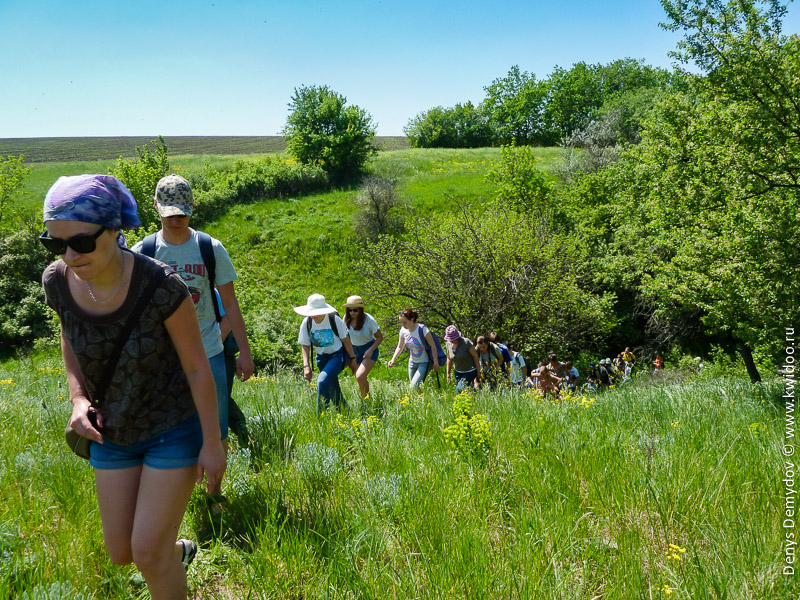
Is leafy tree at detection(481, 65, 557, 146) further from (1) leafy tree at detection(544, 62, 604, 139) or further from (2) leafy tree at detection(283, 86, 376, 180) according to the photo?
(2) leafy tree at detection(283, 86, 376, 180)

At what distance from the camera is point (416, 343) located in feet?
25.0

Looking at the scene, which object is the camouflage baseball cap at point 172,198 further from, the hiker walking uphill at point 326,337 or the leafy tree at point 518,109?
the leafy tree at point 518,109

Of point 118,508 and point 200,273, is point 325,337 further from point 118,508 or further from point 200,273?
point 118,508

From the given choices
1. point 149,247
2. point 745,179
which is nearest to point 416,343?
point 149,247

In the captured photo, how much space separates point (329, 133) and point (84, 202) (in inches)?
2046

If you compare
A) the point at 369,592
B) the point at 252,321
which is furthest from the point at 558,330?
the point at 369,592

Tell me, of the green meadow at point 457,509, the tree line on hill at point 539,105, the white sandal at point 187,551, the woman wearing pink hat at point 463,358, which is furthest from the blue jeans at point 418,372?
the tree line on hill at point 539,105

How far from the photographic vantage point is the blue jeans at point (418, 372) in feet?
25.0

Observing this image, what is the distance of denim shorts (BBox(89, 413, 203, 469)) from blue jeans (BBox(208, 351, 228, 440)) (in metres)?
1.06

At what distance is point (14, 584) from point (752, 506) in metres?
3.36

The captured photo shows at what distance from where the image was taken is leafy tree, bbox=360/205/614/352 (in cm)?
1653

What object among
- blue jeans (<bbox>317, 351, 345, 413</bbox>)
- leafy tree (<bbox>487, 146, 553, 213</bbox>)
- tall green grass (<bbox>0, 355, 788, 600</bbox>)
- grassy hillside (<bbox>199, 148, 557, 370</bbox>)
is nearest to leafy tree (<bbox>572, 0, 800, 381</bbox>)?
tall green grass (<bbox>0, 355, 788, 600</bbox>)

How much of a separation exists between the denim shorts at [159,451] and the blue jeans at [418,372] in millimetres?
5620

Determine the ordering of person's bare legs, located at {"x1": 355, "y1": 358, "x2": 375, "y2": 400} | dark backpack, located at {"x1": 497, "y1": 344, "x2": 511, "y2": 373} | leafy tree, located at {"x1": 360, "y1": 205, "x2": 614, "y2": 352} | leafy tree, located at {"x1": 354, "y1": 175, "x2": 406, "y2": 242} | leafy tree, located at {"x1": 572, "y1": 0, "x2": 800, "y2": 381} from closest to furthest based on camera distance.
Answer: person's bare legs, located at {"x1": 355, "y1": 358, "x2": 375, "y2": 400} → leafy tree, located at {"x1": 572, "y1": 0, "x2": 800, "y2": 381} → dark backpack, located at {"x1": 497, "y1": 344, "x2": 511, "y2": 373} → leafy tree, located at {"x1": 360, "y1": 205, "x2": 614, "y2": 352} → leafy tree, located at {"x1": 354, "y1": 175, "x2": 406, "y2": 242}
